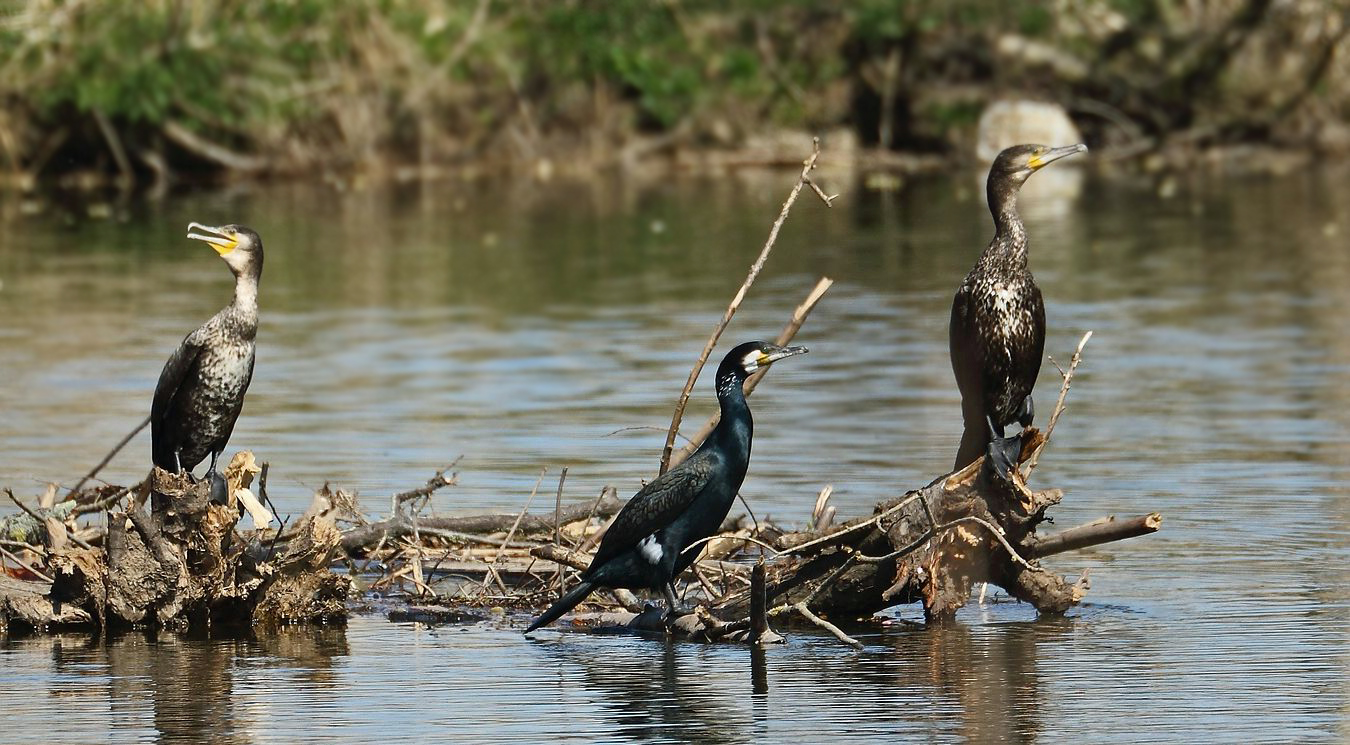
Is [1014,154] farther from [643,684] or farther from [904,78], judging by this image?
[904,78]

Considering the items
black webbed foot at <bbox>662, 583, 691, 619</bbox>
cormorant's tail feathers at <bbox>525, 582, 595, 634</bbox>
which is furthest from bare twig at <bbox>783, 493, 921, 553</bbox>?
cormorant's tail feathers at <bbox>525, 582, 595, 634</bbox>

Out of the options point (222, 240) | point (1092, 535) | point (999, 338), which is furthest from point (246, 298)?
point (1092, 535)

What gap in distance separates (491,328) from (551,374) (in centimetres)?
261

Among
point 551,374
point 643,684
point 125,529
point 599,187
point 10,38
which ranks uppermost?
point 10,38

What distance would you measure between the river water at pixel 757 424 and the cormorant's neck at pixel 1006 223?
1.21 m

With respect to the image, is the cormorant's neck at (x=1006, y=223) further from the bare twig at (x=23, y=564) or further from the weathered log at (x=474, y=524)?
the bare twig at (x=23, y=564)

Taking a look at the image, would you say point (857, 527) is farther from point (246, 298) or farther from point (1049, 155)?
point (246, 298)

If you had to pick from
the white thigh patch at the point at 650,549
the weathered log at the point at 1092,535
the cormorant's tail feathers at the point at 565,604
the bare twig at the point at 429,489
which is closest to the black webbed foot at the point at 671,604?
the white thigh patch at the point at 650,549

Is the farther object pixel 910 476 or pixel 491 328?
pixel 491 328

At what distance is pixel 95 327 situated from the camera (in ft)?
55.4

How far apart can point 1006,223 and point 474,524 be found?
2304 mm

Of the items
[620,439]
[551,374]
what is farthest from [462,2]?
[620,439]

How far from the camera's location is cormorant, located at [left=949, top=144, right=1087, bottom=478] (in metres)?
7.84

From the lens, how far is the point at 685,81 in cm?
3478
